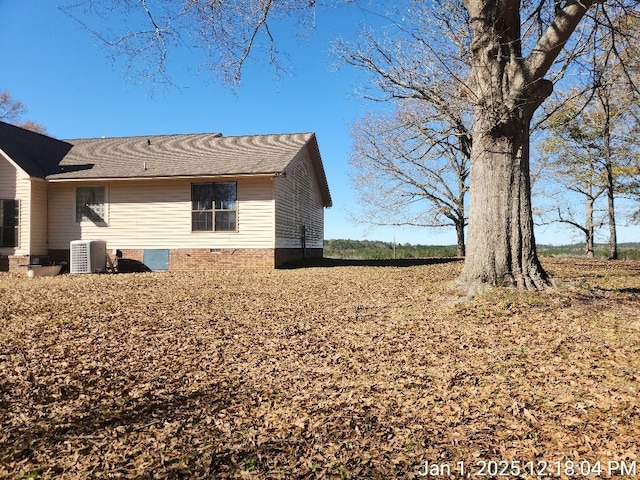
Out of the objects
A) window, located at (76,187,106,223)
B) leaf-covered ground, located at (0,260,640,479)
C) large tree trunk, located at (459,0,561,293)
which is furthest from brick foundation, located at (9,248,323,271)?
large tree trunk, located at (459,0,561,293)

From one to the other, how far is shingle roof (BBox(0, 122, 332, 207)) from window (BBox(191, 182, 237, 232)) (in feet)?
2.24

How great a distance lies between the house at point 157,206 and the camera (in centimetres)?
1453

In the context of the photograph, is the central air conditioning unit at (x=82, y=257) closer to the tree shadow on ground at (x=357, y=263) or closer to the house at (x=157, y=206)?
the house at (x=157, y=206)

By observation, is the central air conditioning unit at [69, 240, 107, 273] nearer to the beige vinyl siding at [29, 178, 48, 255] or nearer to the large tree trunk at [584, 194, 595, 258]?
the beige vinyl siding at [29, 178, 48, 255]

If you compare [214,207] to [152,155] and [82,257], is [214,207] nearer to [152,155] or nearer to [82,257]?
[152,155]

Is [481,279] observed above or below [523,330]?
above

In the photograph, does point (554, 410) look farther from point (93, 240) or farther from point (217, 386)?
point (93, 240)

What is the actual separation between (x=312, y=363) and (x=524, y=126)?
18.9 feet

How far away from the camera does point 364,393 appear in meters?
4.00

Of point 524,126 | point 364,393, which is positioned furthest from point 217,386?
point 524,126

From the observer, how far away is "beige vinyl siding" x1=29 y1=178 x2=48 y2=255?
14844 millimetres

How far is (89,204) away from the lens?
613 inches

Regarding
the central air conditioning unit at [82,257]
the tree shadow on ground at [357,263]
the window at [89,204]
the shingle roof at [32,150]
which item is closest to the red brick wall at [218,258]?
the tree shadow on ground at [357,263]

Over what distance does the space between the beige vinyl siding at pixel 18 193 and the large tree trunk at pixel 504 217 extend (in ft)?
49.0
